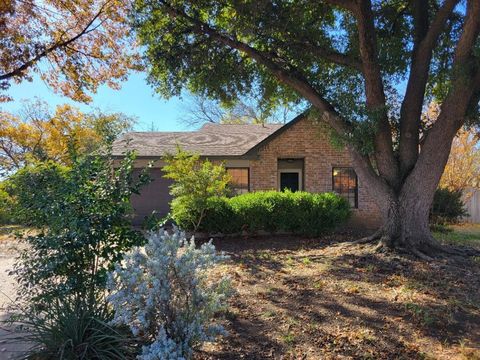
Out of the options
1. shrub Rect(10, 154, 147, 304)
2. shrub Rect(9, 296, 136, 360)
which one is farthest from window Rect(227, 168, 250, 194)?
shrub Rect(9, 296, 136, 360)

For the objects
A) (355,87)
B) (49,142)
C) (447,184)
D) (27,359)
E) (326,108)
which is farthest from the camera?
(49,142)

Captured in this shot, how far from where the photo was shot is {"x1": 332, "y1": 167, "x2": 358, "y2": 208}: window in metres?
15.7

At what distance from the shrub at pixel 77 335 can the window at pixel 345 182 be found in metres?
13.0

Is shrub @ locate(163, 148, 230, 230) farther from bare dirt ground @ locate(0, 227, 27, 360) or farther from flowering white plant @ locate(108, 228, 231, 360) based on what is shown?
flowering white plant @ locate(108, 228, 231, 360)

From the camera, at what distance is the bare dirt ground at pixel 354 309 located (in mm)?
3922

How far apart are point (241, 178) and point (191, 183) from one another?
18.6 feet

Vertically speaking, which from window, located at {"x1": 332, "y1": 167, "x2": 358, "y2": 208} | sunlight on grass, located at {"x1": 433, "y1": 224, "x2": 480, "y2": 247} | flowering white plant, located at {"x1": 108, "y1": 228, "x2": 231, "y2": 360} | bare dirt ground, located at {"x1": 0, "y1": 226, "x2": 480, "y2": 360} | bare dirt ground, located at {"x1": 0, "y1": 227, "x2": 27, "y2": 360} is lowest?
bare dirt ground, located at {"x1": 0, "y1": 227, "x2": 27, "y2": 360}

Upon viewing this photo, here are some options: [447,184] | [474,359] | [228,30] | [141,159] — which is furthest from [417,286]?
[447,184]

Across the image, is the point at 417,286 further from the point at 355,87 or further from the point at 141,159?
the point at 141,159

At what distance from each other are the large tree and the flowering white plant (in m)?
5.46

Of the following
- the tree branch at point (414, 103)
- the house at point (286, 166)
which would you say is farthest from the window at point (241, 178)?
the tree branch at point (414, 103)

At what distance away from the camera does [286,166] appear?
53.3 feet

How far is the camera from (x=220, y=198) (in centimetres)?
1105

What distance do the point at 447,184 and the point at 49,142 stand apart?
69.3 ft
